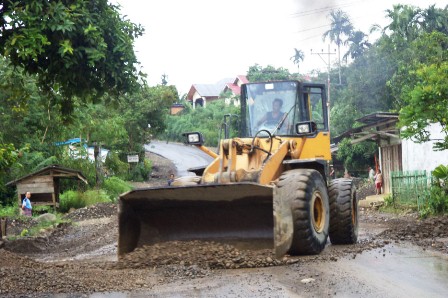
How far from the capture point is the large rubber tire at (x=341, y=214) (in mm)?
13258

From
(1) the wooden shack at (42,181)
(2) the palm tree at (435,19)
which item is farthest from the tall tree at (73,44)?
(2) the palm tree at (435,19)

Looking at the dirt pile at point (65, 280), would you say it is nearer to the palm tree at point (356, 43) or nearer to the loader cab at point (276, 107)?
the loader cab at point (276, 107)

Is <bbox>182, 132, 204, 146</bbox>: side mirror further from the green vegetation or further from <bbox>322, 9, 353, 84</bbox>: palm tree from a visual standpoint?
<bbox>322, 9, 353, 84</bbox>: palm tree

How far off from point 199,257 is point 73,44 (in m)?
3.49

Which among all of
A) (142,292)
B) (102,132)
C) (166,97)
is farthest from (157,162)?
(142,292)

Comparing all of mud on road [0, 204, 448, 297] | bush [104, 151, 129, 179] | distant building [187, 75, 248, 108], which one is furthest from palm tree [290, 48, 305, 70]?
mud on road [0, 204, 448, 297]

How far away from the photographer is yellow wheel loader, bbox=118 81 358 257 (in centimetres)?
1105

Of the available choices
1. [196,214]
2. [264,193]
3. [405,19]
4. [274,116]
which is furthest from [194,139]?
[405,19]

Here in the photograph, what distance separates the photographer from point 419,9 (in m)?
48.2

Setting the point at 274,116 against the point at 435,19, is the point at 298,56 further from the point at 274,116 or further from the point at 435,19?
the point at 274,116

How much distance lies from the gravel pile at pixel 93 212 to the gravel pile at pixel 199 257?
18006mm

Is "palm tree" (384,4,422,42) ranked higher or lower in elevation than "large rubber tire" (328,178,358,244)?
higher

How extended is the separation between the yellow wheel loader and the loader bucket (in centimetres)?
2

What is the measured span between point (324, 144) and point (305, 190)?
2629 mm
